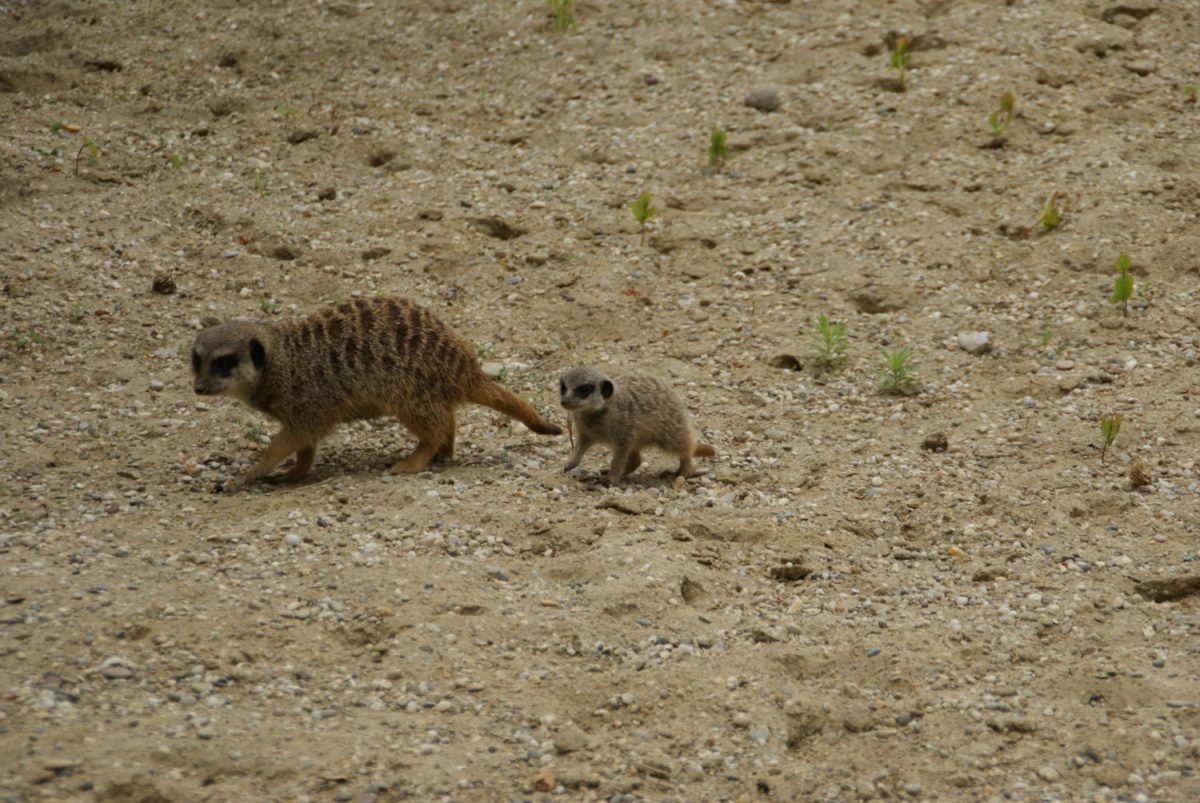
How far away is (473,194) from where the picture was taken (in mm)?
6648

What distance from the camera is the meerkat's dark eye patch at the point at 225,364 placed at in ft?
15.8

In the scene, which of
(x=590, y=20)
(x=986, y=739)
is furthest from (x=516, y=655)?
(x=590, y=20)

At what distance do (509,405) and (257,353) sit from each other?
978 mm

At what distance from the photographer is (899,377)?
214 inches

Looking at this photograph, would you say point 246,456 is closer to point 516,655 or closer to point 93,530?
point 93,530

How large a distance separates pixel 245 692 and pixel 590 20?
5.57m

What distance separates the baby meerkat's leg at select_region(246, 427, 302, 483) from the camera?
4.93m

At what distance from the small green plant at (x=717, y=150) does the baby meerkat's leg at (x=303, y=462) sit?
9.33ft

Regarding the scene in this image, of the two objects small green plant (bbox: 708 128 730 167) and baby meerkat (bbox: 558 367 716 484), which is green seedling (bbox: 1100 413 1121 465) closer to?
baby meerkat (bbox: 558 367 716 484)

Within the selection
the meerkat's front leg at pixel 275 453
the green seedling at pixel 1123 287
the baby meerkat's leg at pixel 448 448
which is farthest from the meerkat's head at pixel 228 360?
the green seedling at pixel 1123 287

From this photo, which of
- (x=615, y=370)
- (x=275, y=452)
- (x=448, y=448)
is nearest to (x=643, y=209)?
(x=615, y=370)

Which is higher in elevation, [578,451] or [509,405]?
[509,405]

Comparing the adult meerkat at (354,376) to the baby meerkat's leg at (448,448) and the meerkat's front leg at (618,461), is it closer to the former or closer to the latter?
the baby meerkat's leg at (448,448)

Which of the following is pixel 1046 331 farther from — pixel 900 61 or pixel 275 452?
pixel 275 452
